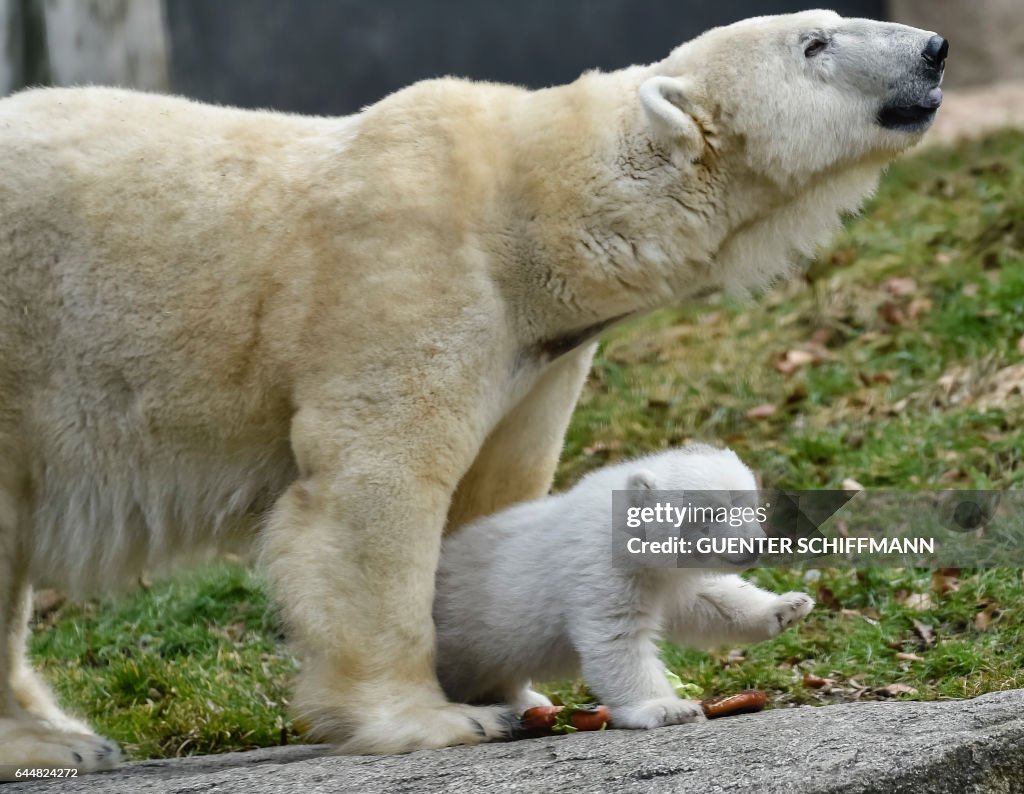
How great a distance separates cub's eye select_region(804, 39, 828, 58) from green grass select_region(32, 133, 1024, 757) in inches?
76.5

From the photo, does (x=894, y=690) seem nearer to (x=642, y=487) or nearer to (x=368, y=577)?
(x=642, y=487)

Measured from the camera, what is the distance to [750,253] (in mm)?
4438

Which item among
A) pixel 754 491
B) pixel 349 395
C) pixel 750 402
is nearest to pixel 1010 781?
pixel 754 491

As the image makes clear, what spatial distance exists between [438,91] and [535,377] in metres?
0.92

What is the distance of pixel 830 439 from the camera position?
23.2ft

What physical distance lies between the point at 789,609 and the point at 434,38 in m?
8.63

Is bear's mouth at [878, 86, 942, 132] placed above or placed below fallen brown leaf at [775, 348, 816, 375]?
above

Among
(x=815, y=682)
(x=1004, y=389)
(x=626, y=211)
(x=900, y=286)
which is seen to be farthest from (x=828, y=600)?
(x=900, y=286)

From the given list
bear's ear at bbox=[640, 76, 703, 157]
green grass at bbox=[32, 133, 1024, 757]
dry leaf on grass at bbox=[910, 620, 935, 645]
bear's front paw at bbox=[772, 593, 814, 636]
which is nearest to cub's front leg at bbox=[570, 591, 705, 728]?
bear's front paw at bbox=[772, 593, 814, 636]

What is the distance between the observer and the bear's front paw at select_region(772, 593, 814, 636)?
451 cm

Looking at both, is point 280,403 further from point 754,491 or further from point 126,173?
point 754,491

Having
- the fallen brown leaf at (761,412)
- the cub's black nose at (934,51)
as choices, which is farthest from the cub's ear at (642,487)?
the fallen brown leaf at (761,412)

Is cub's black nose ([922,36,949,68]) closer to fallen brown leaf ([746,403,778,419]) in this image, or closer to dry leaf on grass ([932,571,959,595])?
dry leaf on grass ([932,571,959,595])

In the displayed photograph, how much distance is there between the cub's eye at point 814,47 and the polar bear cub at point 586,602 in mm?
1178
